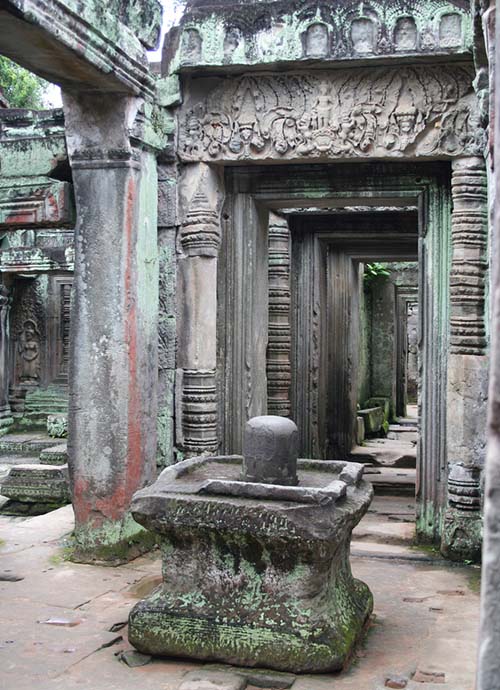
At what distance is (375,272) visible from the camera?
595 inches

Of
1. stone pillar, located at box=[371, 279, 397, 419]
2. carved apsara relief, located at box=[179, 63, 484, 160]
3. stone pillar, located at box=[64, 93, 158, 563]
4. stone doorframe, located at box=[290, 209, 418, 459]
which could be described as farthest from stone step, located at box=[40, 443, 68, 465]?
stone pillar, located at box=[371, 279, 397, 419]

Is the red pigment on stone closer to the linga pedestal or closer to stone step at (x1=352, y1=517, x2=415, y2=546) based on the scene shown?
the linga pedestal

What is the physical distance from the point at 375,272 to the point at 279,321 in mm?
7006

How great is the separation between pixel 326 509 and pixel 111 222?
8.83 ft

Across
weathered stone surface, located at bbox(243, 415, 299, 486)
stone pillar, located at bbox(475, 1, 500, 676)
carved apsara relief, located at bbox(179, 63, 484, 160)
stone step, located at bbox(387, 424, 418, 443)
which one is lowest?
stone step, located at bbox(387, 424, 418, 443)

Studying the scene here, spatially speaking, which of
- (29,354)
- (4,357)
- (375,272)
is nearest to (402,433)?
(375,272)

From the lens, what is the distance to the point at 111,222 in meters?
5.58

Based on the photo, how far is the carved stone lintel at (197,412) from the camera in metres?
6.16

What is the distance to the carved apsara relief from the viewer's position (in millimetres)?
5734

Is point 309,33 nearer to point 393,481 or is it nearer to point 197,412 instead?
point 197,412

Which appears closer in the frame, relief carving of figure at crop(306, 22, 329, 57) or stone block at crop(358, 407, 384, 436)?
relief carving of figure at crop(306, 22, 329, 57)

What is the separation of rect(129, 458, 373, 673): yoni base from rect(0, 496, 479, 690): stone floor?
0.11 metres

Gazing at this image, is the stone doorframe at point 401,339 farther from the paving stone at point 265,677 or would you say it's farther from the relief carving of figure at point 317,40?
the paving stone at point 265,677

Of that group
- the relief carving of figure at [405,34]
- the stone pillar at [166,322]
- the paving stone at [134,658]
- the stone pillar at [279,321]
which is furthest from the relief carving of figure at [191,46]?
the paving stone at [134,658]
